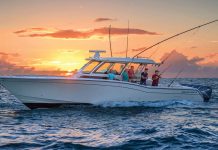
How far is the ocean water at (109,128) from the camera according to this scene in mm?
10359

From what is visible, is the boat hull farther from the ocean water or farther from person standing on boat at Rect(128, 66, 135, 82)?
person standing on boat at Rect(128, 66, 135, 82)

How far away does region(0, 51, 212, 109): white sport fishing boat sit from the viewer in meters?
18.4

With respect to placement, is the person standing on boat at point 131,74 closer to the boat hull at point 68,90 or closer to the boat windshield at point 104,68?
the boat hull at point 68,90

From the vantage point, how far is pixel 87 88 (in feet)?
62.4

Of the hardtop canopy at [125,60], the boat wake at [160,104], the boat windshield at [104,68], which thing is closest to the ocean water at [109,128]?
the boat wake at [160,104]

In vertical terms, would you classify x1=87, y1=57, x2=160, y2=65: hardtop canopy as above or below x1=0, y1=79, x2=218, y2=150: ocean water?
above

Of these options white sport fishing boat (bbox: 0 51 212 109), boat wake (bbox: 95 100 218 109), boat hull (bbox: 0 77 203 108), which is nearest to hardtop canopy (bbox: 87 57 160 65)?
white sport fishing boat (bbox: 0 51 212 109)

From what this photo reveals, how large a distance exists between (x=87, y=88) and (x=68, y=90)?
104 centimetres

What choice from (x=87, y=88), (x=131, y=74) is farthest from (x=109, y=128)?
(x=131, y=74)

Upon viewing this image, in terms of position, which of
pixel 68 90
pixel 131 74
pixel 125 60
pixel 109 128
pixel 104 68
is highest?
pixel 125 60

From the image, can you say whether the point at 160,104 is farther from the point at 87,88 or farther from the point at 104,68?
the point at 87,88

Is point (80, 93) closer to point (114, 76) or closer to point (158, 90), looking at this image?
point (114, 76)

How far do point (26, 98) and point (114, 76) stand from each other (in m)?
5.13

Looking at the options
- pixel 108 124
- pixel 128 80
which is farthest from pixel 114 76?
pixel 108 124
